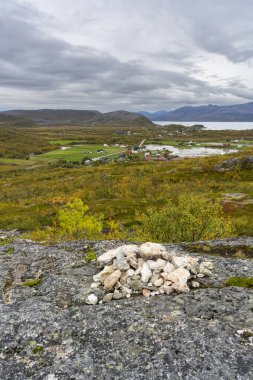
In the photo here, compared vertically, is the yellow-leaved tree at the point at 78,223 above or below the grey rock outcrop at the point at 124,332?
below

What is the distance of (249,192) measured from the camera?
72562 millimetres

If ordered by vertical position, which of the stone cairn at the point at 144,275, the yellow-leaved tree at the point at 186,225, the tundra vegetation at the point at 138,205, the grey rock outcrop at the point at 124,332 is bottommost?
the tundra vegetation at the point at 138,205

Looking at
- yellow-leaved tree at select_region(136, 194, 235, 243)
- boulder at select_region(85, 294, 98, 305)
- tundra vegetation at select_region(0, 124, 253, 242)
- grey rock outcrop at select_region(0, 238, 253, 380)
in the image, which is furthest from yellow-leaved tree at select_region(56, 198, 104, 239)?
boulder at select_region(85, 294, 98, 305)

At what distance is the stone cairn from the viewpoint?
14.6 m

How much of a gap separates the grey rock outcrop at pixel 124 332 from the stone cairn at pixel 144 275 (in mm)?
351

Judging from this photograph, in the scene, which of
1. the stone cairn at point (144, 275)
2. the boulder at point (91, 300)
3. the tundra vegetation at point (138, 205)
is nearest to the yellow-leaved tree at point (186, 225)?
the tundra vegetation at point (138, 205)

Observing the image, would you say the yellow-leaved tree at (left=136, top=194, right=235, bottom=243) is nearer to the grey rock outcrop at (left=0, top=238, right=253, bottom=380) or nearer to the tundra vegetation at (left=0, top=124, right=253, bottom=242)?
the tundra vegetation at (left=0, top=124, right=253, bottom=242)

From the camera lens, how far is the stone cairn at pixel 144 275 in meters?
14.6

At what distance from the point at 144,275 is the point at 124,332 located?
326 cm

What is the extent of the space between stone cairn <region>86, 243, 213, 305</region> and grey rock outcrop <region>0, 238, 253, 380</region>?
35 centimetres

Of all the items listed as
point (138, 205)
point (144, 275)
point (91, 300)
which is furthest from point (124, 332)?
point (138, 205)

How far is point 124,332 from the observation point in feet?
40.3

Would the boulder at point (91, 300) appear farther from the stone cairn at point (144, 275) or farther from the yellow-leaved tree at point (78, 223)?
the yellow-leaved tree at point (78, 223)

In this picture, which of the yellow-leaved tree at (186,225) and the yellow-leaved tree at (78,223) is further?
the yellow-leaved tree at (78,223)
